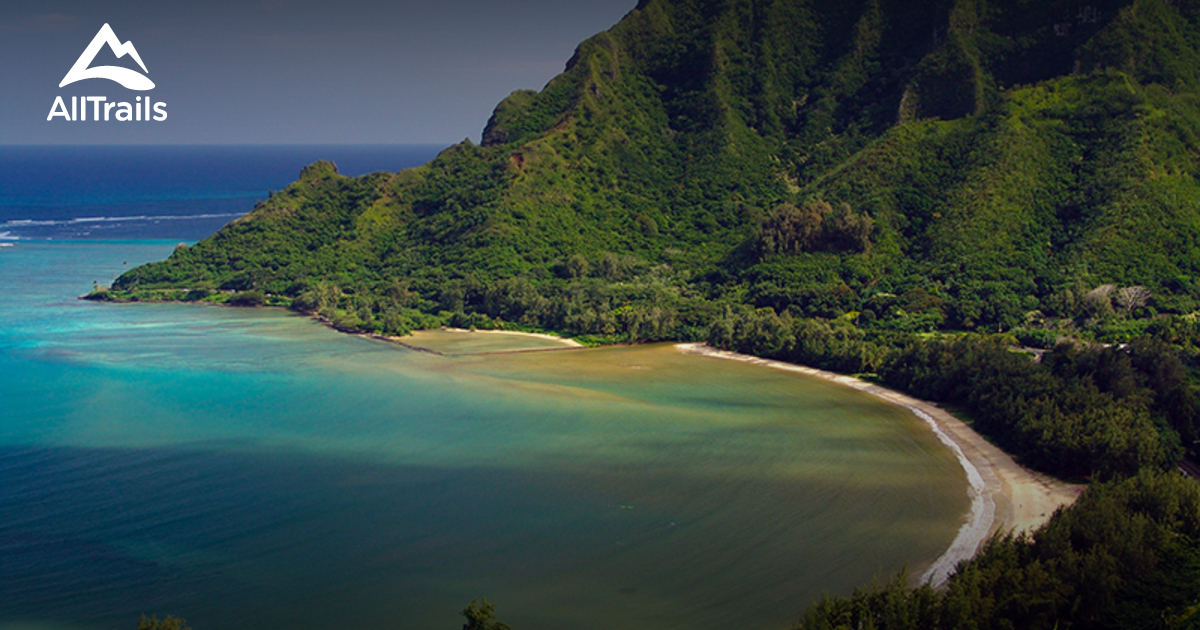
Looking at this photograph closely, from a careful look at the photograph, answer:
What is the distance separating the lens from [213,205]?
641 feet

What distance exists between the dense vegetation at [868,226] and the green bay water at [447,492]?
6.27 m

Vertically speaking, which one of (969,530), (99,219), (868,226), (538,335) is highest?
(99,219)

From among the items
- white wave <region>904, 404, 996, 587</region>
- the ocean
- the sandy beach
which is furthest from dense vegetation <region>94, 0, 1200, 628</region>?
the ocean

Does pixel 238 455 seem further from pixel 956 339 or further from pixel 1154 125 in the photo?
pixel 1154 125

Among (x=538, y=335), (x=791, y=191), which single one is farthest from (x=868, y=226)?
(x=538, y=335)

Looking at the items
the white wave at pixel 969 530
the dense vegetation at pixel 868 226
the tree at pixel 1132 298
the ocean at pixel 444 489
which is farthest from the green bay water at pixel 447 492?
the tree at pixel 1132 298

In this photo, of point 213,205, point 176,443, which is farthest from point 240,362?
point 213,205

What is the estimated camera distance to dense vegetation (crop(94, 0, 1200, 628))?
171 feet

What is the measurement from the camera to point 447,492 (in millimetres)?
45812

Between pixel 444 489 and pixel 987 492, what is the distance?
24.3 metres

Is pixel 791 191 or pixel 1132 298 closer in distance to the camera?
pixel 1132 298

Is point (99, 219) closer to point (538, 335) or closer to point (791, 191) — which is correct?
point (538, 335)

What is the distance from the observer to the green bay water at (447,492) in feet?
118

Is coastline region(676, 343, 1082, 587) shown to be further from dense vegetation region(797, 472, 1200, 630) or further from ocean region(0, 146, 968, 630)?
dense vegetation region(797, 472, 1200, 630)
